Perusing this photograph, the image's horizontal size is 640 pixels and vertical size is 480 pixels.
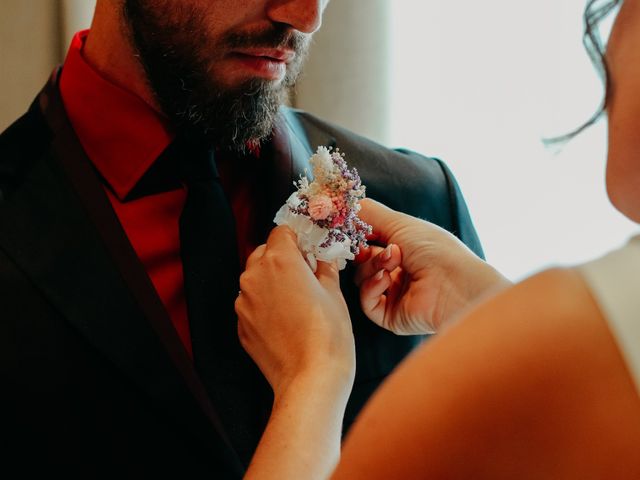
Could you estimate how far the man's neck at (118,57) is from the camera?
121 cm

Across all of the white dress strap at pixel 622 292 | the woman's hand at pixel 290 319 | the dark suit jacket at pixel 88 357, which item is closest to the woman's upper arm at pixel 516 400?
the white dress strap at pixel 622 292

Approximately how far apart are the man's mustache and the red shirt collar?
14 cm

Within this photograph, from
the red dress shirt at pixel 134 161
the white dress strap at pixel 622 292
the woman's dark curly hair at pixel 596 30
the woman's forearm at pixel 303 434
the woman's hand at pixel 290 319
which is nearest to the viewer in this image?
the white dress strap at pixel 622 292

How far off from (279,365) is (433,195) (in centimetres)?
47

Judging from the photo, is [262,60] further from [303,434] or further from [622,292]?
[622,292]

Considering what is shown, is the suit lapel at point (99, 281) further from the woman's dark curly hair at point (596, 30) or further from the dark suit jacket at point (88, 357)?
the woman's dark curly hair at point (596, 30)

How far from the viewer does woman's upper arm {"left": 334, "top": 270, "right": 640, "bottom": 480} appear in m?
0.44

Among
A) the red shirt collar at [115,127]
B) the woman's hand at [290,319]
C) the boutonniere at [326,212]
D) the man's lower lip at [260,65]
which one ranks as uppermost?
the man's lower lip at [260,65]

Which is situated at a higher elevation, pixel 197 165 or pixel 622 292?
pixel 622 292

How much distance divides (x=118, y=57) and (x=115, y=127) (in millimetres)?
116

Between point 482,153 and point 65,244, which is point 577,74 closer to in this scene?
point 482,153

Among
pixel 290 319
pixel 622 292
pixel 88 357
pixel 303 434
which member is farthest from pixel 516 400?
pixel 88 357

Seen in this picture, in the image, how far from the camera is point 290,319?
103 centimetres

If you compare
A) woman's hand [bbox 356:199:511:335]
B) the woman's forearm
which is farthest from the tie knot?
the woman's forearm
